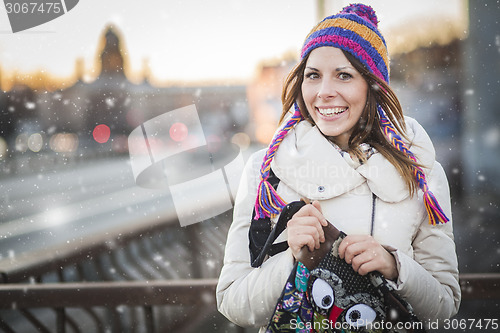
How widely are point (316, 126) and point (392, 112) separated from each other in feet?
0.97

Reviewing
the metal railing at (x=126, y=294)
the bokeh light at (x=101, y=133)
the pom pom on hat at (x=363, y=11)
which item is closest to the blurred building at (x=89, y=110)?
the bokeh light at (x=101, y=133)

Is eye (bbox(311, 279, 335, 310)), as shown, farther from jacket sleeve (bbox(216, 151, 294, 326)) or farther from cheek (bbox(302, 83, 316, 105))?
cheek (bbox(302, 83, 316, 105))

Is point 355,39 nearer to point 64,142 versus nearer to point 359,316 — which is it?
point 359,316

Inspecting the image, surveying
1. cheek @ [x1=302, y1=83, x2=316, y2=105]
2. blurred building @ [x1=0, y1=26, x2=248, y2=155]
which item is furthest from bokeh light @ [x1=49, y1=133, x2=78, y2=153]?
cheek @ [x1=302, y1=83, x2=316, y2=105]

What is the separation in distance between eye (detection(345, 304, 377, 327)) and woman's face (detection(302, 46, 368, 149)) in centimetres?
58

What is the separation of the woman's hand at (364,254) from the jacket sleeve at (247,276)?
0.59 feet

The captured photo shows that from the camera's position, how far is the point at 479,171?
24.7 feet

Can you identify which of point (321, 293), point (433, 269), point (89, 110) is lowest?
point (89, 110)

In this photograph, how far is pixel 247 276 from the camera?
1.38m

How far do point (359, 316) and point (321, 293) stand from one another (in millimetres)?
138

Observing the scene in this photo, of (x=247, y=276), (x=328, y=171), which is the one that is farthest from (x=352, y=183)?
(x=247, y=276)

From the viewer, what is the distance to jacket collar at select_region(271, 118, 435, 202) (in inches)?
52.8

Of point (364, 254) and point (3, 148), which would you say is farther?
point (3, 148)

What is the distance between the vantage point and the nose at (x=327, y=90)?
1340 mm
